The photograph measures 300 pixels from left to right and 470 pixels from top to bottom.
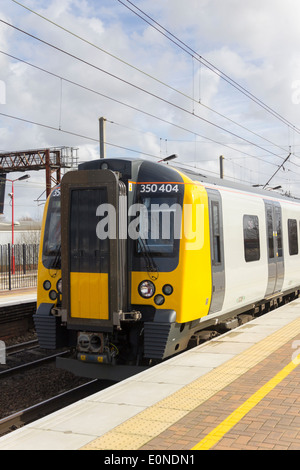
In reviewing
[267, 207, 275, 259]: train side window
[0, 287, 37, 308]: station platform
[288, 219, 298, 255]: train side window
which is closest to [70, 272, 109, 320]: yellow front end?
[267, 207, 275, 259]: train side window

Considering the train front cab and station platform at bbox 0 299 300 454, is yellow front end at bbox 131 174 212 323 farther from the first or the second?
station platform at bbox 0 299 300 454

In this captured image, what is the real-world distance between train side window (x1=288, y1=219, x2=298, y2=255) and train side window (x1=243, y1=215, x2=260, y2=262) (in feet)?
10.3

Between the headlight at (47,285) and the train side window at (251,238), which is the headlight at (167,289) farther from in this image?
the train side window at (251,238)

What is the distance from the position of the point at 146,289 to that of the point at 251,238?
12.7 ft

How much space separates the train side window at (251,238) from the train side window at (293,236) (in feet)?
10.3

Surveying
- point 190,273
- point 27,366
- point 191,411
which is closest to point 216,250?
point 190,273

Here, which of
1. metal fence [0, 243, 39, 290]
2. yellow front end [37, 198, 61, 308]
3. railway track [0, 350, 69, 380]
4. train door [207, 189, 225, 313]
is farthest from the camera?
metal fence [0, 243, 39, 290]

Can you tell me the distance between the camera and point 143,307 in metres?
8.17

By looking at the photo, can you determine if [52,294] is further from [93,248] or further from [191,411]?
[191,411]

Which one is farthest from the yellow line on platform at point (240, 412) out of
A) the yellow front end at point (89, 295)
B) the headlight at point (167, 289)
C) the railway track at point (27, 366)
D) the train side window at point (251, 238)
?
the railway track at point (27, 366)

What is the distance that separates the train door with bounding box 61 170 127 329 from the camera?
26.0 ft

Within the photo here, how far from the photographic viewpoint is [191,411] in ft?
18.8
